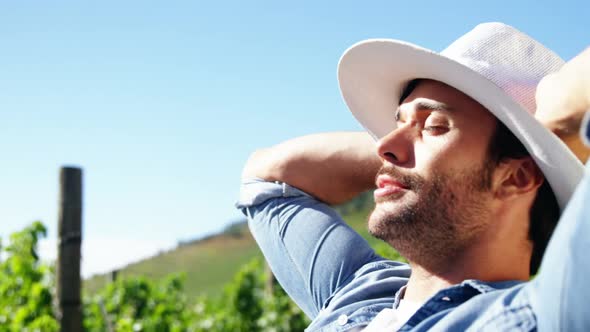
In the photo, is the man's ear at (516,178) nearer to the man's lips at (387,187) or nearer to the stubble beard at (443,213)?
the stubble beard at (443,213)

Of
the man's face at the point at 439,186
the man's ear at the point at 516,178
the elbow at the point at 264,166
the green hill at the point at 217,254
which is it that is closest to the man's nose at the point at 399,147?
the man's face at the point at 439,186

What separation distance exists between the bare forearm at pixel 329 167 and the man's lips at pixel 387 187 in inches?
16.8

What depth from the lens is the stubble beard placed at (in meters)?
1.88

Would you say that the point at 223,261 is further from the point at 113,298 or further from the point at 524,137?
the point at 524,137

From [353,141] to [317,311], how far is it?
1.69 ft

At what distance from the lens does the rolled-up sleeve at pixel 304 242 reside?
2.20m

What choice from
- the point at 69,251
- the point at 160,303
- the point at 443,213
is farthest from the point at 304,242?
the point at 160,303

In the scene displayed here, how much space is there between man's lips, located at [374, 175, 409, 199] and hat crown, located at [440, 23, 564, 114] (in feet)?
1.04

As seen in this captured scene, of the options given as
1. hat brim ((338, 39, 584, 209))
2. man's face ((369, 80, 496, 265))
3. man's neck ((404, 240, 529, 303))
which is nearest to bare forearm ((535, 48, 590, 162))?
hat brim ((338, 39, 584, 209))

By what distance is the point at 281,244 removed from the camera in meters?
2.33

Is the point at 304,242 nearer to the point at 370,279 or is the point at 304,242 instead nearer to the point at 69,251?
the point at 370,279

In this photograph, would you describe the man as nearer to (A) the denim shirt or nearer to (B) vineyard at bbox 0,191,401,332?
(A) the denim shirt

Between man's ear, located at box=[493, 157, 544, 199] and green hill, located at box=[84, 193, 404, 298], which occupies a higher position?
green hill, located at box=[84, 193, 404, 298]

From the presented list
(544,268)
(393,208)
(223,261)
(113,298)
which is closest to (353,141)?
(393,208)
